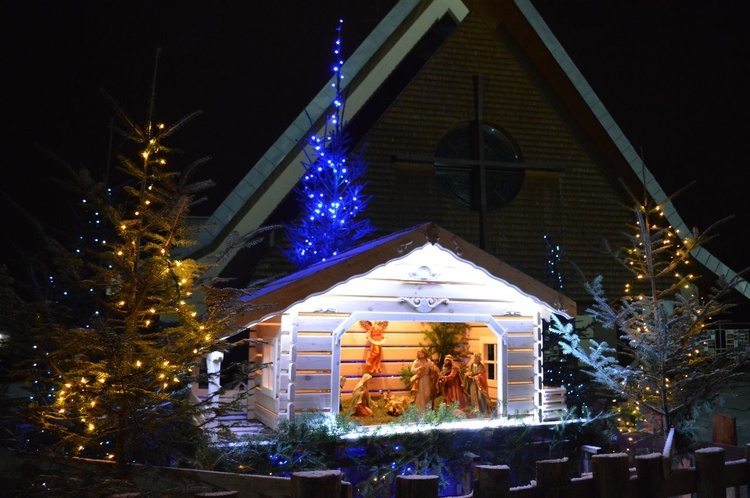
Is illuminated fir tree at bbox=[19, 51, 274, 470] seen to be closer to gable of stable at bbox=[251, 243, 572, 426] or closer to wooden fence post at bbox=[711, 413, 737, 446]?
gable of stable at bbox=[251, 243, 572, 426]

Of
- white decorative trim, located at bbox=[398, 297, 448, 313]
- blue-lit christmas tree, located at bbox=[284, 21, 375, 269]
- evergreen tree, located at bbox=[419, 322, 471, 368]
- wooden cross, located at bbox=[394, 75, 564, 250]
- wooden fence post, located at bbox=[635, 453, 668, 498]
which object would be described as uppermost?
wooden cross, located at bbox=[394, 75, 564, 250]

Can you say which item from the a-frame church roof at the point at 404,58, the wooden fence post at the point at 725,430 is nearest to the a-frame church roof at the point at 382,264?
the wooden fence post at the point at 725,430

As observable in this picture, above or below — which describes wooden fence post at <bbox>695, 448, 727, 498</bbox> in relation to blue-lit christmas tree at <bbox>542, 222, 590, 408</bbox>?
below

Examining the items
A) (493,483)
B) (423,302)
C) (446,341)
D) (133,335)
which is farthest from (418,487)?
(446,341)

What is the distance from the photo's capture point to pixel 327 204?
1348cm

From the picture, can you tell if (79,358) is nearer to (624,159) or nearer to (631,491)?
(631,491)

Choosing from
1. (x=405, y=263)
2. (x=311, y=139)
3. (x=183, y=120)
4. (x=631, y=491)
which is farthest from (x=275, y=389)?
(x=311, y=139)

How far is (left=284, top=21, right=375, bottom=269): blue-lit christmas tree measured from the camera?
13281 mm

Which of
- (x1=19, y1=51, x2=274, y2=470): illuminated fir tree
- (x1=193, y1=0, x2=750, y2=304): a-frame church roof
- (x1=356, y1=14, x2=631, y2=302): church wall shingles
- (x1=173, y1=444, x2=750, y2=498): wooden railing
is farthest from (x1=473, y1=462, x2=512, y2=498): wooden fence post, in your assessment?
(x1=356, y1=14, x2=631, y2=302): church wall shingles

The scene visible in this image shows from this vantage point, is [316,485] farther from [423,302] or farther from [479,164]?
[479,164]

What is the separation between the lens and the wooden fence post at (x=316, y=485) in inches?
126

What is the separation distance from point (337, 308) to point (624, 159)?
12823 mm

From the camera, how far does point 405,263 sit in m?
8.02

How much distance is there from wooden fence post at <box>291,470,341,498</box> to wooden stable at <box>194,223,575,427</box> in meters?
3.51
